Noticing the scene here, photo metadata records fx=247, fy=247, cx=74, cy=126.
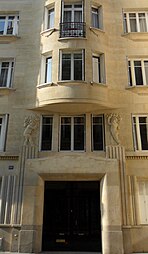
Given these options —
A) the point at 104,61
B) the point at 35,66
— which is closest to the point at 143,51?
the point at 104,61

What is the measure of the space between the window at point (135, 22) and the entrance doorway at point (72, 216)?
9463 millimetres

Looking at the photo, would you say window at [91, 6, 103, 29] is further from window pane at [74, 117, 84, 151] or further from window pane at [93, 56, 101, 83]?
window pane at [74, 117, 84, 151]

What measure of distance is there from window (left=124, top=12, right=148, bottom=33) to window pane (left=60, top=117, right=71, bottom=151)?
22.2 ft

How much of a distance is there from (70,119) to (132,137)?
339 centimetres

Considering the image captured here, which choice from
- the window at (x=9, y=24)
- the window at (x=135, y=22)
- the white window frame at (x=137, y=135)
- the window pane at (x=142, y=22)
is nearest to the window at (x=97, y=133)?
the white window frame at (x=137, y=135)

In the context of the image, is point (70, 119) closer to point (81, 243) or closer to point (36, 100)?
point (36, 100)

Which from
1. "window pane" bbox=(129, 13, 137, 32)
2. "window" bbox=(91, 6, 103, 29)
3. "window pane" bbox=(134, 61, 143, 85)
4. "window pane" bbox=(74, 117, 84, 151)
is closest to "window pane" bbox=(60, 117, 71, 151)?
"window pane" bbox=(74, 117, 84, 151)

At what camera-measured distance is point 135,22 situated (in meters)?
15.2

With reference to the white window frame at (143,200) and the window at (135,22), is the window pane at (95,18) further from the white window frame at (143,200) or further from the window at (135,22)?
the white window frame at (143,200)

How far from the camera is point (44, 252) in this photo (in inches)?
439

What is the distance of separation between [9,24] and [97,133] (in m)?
9.08

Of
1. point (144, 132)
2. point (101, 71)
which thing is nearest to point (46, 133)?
point (101, 71)

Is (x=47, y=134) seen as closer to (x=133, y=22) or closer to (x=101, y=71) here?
(x=101, y=71)

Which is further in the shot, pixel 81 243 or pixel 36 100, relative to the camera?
pixel 36 100
